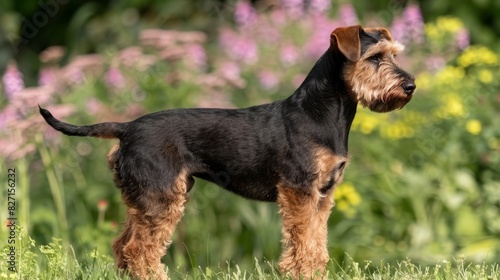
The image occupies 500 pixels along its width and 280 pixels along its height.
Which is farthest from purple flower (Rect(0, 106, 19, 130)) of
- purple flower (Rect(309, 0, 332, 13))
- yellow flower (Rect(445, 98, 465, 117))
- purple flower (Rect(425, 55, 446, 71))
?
purple flower (Rect(425, 55, 446, 71))

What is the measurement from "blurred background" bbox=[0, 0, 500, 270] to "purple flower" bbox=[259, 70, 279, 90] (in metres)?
0.01

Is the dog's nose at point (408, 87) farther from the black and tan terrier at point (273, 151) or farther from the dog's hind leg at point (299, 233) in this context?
the dog's hind leg at point (299, 233)

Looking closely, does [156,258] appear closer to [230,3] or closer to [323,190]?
[323,190]

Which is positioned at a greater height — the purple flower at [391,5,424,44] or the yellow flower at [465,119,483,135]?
the purple flower at [391,5,424,44]

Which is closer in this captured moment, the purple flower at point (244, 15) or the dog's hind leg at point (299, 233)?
the dog's hind leg at point (299, 233)

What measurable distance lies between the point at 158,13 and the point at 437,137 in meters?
5.61

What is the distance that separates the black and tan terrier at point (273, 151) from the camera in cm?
471

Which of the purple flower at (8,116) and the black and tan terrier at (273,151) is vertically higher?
the black and tan terrier at (273,151)

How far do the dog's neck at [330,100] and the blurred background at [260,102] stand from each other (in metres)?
1.96

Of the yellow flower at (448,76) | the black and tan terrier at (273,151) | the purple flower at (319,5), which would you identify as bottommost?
the yellow flower at (448,76)

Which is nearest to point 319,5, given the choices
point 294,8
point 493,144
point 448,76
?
point 294,8

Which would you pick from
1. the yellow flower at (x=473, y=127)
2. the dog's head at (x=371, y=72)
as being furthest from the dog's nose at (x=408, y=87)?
the yellow flower at (x=473, y=127)

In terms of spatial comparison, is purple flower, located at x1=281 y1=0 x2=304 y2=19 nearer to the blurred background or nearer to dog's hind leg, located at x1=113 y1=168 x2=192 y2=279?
the blurred background

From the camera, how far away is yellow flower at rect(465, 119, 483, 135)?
7.70 meters
